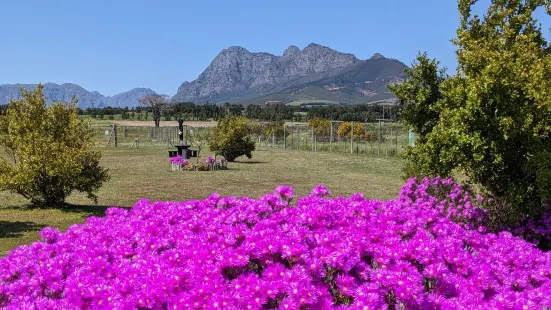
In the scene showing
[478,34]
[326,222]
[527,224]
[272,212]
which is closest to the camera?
[326,222]

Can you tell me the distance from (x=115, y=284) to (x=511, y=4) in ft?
31.4

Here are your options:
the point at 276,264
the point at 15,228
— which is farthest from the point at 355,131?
the point at 276,264

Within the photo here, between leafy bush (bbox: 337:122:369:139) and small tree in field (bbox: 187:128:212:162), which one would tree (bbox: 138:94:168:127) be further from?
small tree in field (bbox: 187:128:212:162)

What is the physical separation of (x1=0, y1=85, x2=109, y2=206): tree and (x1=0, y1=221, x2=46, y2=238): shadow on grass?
1382 millimetres

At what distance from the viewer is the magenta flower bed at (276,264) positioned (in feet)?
8.61

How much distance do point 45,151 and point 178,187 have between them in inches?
248

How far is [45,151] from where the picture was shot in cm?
1202

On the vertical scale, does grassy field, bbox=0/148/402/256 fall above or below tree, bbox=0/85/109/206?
below

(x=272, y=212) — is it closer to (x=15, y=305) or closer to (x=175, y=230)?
(x=175, y=230)

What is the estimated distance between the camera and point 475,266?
324 cm

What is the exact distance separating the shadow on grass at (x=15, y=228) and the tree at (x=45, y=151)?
138cm

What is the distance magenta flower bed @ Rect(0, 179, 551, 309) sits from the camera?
8.61ft

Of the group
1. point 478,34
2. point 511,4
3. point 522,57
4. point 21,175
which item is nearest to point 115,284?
point 522,57

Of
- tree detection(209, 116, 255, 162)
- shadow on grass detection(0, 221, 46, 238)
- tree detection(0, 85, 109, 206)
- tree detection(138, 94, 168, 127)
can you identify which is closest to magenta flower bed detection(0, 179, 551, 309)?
shadow on grass detection(0, 221, 46, 238)
